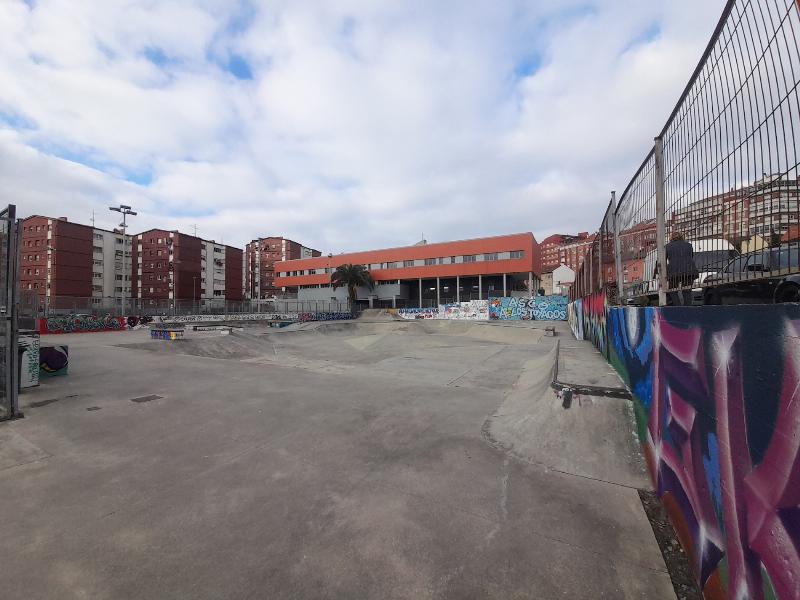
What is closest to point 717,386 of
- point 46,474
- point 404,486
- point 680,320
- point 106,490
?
point 680,320

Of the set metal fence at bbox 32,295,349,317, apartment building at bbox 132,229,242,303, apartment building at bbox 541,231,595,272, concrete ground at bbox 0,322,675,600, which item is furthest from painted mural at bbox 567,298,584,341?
apartment building at bbox 541,231,595,272

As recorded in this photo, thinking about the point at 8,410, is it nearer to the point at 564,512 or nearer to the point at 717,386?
the point at 564,512

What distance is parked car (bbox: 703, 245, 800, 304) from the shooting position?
1857 millimetres

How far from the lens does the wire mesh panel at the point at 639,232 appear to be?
3969 millimetres

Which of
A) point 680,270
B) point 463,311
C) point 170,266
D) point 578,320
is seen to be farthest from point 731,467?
point 170,266

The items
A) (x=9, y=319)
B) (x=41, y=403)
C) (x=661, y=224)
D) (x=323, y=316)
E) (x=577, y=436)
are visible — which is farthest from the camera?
(x=323, y=316)

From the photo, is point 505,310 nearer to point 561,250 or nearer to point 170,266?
point 170,266

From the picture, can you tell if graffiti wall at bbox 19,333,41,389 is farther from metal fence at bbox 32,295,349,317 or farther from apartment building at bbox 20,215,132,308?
apartment building at bbox 20,215,132,308

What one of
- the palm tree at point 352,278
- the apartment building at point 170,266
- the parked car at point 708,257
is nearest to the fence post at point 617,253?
the parked car at point 708,257

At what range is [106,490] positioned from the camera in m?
3.54

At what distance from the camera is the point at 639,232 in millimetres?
4512

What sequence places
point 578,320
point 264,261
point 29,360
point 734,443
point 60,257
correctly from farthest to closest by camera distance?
point 264,261 < point 60,257 < point 578,320 < point 29,360 < point 734,443

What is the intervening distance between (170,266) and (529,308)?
62396 millimetres

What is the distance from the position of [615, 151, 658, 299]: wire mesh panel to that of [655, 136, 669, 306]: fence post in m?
0.14
